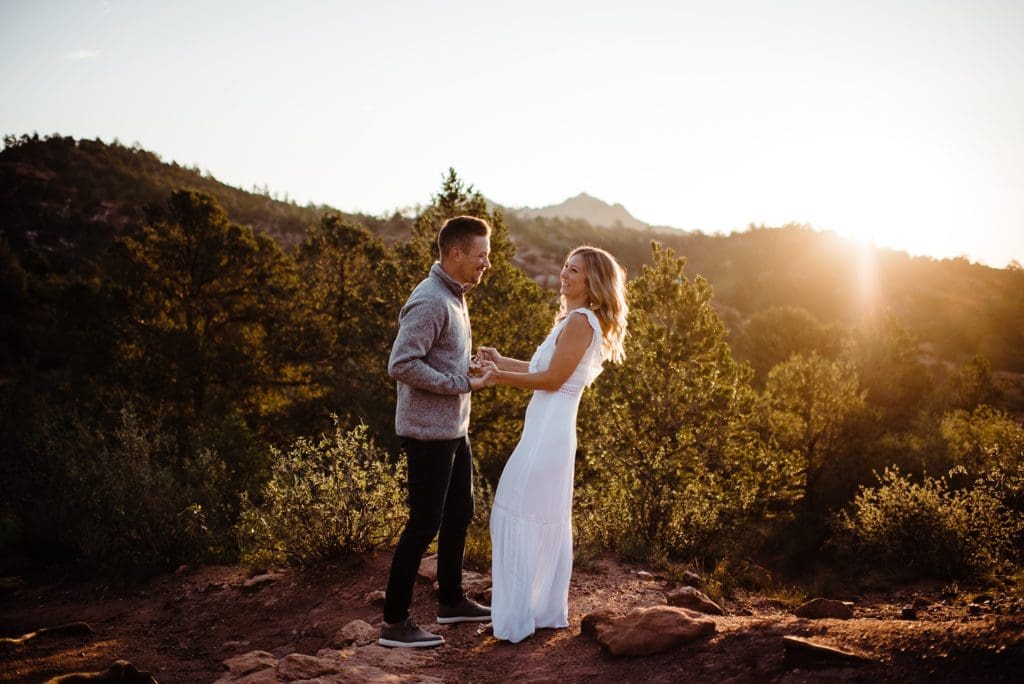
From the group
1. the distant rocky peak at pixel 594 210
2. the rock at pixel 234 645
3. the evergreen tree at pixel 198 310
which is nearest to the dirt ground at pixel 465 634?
the rock at pixel 234 645

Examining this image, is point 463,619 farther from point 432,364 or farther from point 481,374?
point 432,364

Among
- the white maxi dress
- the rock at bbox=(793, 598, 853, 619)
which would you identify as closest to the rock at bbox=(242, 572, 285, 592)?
the white maxi dress

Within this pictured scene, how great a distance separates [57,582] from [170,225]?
10724 millimetres

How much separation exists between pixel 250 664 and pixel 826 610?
11.8ft

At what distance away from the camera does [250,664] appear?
373 cm

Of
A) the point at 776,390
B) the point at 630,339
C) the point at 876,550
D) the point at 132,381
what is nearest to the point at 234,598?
the point at 630,339

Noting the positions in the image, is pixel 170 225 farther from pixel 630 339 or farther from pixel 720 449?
pixel 720 449

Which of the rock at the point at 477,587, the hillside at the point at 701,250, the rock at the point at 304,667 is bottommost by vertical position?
the rock at the point at 477,587

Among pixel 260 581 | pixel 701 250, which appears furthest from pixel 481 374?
pixel 701 250

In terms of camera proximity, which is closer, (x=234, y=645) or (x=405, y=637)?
(x=405, y=637)

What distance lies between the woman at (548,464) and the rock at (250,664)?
142cm

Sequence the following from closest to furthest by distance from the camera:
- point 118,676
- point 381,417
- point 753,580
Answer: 1. point 118,676
2. point 753,580
3. point 381,417

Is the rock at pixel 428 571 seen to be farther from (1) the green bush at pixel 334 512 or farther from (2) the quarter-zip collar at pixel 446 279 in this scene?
(2) the quarter-zip collar at pixel 446 279

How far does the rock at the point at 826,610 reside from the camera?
3799 millimetres
